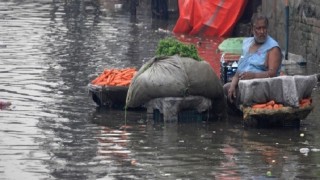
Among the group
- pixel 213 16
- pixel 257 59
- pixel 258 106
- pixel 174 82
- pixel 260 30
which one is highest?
pixel 260 30

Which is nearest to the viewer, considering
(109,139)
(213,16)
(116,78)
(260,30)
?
(109,139)

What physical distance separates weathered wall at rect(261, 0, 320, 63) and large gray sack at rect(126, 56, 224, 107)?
18.7 feet

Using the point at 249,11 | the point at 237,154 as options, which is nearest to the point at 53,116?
the point at 237,154

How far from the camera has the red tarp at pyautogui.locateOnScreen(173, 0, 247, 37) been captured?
22719mm

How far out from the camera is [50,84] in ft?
48.4

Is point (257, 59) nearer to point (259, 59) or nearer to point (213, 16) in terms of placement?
point (259, 59)

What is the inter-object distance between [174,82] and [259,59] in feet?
3.27

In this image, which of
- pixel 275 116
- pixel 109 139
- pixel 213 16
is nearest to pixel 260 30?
pixel 275 116

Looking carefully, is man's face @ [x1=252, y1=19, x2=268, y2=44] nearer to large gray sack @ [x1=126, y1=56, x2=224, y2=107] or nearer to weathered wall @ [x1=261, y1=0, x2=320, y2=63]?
large gray sack @ [x1=126, y1=56, x2=224, y2=107]

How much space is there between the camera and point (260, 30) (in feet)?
37.7

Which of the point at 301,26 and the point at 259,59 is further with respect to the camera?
the point at 301,26

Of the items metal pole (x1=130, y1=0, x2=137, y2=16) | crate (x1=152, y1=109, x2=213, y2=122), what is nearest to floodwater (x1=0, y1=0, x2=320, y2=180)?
crate (x1=152, y1=109, x2=213, y2=122)

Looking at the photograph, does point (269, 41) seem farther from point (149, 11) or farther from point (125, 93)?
point (149, 11)

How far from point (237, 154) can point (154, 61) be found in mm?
2332
